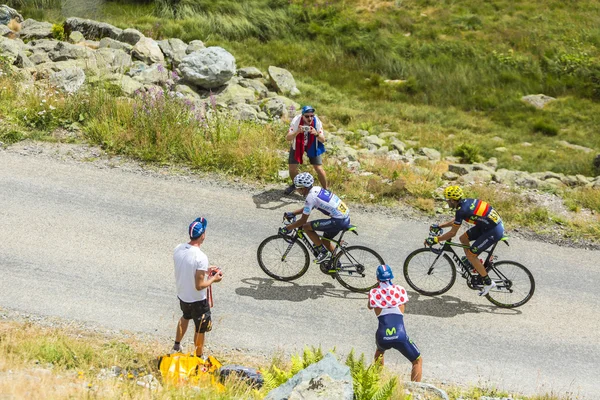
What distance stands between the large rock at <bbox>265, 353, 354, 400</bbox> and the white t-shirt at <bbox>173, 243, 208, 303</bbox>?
2170 millimetres

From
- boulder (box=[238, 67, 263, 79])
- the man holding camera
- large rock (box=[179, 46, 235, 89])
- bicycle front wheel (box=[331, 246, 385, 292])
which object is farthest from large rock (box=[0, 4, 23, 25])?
bicycle front wheel (box=[331, 246, 385, 292])

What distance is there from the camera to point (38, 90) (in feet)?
52.9

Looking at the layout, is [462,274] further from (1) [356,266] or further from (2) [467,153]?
(2) [467,153]

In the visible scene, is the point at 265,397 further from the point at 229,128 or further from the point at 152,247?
the point at 229,128

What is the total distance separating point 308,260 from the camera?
11.5m

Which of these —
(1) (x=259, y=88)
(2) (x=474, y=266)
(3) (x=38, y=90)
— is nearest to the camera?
(2) (x=474, y=266)

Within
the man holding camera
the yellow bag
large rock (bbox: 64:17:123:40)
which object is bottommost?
the yellow bag

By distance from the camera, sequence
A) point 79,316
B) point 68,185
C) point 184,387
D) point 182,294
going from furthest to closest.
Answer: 1. point 68,185
2. point 79,316
3. point 182,294
4. point 184,387

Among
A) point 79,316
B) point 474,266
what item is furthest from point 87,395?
point 474,266

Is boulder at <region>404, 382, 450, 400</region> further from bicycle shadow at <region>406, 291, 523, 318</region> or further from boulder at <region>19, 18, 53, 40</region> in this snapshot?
boulder at <region>19, 18, 53, 40</region>

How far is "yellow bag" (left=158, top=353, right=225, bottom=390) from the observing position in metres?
7.88

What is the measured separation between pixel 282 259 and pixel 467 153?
1012 cm

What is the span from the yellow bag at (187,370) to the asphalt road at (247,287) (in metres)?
1.60

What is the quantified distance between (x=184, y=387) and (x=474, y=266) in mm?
6038
